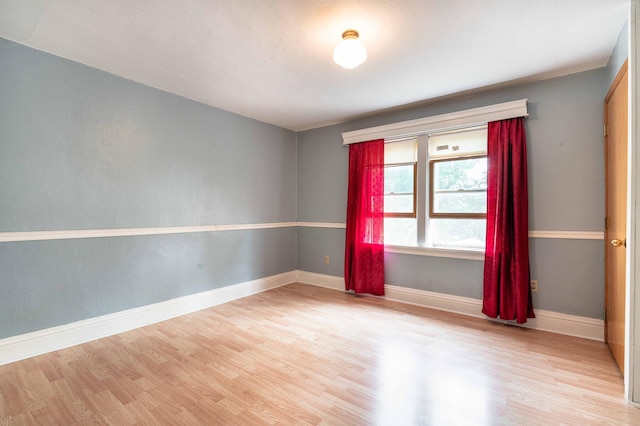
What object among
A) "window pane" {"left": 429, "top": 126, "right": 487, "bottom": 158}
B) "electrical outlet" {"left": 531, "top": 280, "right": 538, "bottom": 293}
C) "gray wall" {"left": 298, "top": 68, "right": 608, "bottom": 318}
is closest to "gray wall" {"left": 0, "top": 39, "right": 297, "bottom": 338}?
"window pane" {"left": 429, "top": 126, "right": 487, "bottom": 158}

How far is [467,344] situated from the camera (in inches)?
96.3

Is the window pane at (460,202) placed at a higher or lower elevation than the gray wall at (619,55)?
lower

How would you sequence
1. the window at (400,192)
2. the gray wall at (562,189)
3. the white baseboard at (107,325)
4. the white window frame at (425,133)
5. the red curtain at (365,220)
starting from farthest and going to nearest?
the red curtain at (365,220) → the window at (400,192) → the white window frame at (425,133) → the gray wall at (562,189) → the white baseboard at (107,325)

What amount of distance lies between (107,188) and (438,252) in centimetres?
363

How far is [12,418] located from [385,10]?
3341 mm

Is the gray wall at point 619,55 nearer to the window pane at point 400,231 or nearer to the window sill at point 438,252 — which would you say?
the window sill at point 438,252

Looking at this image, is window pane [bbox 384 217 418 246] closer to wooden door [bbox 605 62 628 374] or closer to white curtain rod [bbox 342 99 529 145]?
white curtain rod [bbox 342 99 529 145]

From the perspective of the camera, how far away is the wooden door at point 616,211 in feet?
6.32

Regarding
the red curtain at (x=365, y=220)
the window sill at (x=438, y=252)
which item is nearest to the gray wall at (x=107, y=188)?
the red curtain at (x=365, y=220)

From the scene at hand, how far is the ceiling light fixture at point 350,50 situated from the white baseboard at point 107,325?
301 centimetres

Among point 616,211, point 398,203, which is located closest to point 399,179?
point 398,203

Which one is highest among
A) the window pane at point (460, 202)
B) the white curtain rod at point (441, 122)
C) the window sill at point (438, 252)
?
the white curtain rod at point (441, 122)

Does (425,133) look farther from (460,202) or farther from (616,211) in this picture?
(616,211)

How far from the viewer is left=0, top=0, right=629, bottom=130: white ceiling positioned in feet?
5.89
